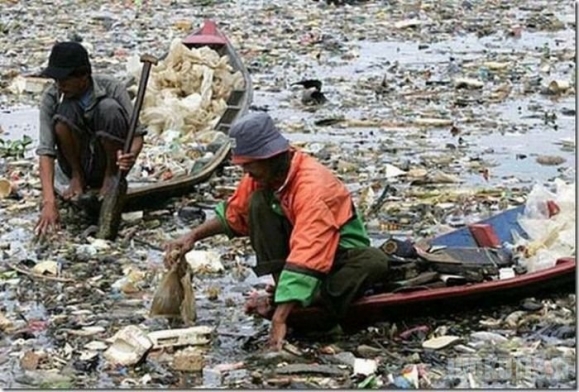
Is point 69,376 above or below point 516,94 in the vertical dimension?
above

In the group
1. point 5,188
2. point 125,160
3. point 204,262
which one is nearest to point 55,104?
point 125,160

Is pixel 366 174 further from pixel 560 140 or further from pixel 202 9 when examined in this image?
pixel 202 9

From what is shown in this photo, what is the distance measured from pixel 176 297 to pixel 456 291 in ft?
4.21

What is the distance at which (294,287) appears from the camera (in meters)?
5.44

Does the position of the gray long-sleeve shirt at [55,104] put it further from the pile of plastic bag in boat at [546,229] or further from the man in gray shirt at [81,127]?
the pile of plastic bag in boat at [546,229]

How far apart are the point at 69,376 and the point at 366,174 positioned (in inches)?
168

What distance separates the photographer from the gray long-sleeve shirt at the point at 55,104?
760 centimetres

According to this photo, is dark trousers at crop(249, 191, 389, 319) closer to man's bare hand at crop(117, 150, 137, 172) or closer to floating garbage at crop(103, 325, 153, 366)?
floating garbage at crop(103, 325, 153, 366)

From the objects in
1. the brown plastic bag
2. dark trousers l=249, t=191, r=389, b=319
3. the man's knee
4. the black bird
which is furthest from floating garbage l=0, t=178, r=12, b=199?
the black bird

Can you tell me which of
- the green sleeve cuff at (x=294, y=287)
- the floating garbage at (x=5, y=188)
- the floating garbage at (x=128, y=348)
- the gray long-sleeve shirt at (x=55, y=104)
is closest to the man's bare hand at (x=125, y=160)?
the gray long-sleeve shirt at (x=55, y=104)

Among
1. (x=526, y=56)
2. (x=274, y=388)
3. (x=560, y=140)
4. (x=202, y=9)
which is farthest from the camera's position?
(x=202, y=9)

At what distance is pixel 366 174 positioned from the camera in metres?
9.51

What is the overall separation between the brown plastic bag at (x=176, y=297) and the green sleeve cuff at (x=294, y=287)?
78 centimetres

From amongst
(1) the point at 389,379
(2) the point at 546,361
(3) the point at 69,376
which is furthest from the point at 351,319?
(3) the point at 69,376
